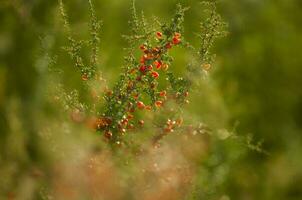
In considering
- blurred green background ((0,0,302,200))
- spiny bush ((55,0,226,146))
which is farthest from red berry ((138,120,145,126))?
blurred green background ((0,0,302,200))

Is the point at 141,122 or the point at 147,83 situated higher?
the point at 147,83

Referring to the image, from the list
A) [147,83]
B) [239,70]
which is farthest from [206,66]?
[239,70]

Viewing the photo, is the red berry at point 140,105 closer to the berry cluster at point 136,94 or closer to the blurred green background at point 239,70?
the berry cluster at point 136,94

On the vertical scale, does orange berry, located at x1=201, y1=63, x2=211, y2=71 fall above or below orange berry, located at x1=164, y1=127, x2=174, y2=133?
above

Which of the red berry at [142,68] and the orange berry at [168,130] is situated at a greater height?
the red berry at [142,68]

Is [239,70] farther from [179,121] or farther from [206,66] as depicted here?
[179,121]

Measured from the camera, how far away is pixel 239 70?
3.01 meters

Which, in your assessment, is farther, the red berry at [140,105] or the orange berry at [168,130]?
the red berry at [140,105]

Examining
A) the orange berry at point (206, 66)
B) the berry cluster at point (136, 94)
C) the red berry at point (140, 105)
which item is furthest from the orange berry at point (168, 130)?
the orange berry at point (206, 66)

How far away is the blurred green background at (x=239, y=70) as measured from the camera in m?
2.39

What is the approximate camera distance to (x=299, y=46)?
3.00 meters

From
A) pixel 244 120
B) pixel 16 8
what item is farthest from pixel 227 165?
pixel 16 8

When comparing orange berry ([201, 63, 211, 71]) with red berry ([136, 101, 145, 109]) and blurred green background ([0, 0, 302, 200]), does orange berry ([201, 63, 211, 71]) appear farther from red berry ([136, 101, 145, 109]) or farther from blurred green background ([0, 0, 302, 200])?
red berry ([136, 101, 145, 109])

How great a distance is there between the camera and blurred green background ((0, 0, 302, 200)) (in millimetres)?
2391
